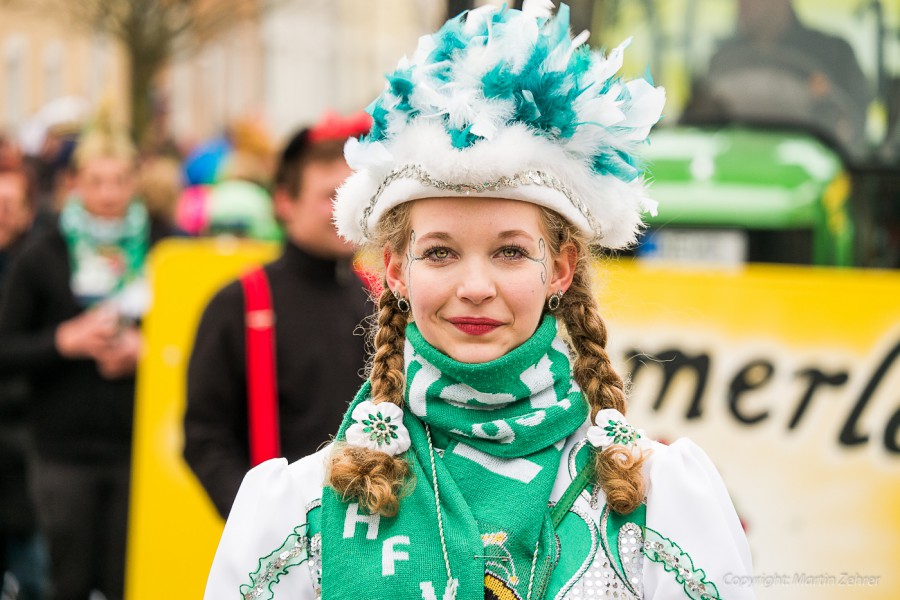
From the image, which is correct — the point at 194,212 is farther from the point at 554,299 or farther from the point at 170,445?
the point at 554,299

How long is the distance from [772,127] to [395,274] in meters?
3.96

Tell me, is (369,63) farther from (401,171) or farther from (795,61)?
(401,171)

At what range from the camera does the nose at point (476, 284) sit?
2.23 metres

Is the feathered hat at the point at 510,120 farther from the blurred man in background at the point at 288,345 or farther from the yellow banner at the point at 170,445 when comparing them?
the yellow banner at the point at 170,445

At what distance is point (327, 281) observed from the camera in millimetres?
4281

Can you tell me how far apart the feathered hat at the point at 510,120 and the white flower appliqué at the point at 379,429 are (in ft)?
1.09

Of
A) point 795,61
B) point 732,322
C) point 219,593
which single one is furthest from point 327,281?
point 795,61

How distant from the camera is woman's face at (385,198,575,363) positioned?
226 cm

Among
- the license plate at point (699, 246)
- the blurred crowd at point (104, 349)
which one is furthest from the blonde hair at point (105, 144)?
the license plate at point (699, 246)

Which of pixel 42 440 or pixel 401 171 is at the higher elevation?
pixel 401 171

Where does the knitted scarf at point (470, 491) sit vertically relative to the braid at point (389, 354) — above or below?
below

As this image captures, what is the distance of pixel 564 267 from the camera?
94.0 inches

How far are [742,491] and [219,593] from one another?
9.04ft

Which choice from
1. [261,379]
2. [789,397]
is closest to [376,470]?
[261,379]
